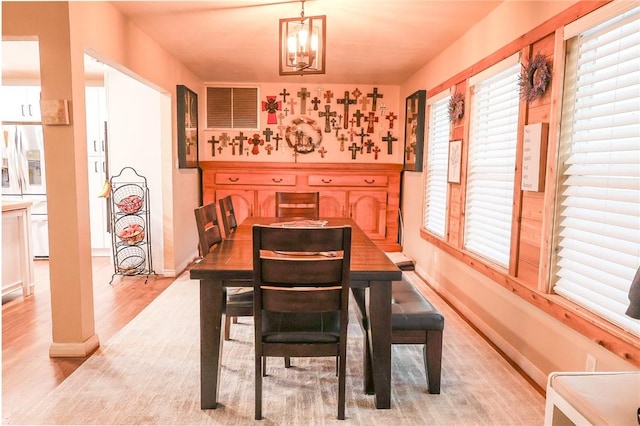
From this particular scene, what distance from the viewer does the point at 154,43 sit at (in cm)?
381

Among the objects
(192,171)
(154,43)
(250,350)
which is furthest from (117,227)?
(250,350)

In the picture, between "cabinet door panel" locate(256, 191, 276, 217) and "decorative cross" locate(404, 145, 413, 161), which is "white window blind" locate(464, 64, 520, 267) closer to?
"decorative cross" locate(404, 145, 413, 161)

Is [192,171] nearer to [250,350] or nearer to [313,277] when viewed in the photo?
[250,350]

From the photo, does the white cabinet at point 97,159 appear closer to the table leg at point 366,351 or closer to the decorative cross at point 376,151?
the decorative cross at point 376,151

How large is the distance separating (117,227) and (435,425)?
3964 millimetres

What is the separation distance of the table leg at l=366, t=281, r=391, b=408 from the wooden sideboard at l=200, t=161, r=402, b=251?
3.50 m

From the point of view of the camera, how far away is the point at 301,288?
1.89 meters

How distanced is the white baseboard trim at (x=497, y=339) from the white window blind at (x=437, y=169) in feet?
1.94

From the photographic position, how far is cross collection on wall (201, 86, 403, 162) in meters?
5.74

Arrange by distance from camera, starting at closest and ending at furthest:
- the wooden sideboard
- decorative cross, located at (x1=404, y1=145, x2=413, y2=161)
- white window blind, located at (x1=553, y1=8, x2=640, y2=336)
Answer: white window blind, located at (x1=553, y1=8, x2=640, y2=336), decorative cross, located at (x1=404, y1=145, x2=413, y2=161), the wooden sideboard

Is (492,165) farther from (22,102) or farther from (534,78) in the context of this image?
(22,102)

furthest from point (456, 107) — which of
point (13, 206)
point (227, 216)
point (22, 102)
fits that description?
point (22, 102)

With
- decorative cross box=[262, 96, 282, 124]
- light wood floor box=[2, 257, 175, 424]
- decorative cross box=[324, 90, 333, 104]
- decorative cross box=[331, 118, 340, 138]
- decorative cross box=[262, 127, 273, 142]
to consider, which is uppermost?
decorative cross box=[324, 90, 333, 104]

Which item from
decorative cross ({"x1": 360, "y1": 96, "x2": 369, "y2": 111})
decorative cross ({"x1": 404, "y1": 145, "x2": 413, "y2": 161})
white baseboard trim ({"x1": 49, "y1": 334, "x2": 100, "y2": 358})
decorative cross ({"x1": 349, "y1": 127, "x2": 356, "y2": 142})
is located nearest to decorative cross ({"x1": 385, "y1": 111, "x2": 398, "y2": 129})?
decorative cross ({"x1": 360, "y1": 96, "x2": 369, "y2": 111})
